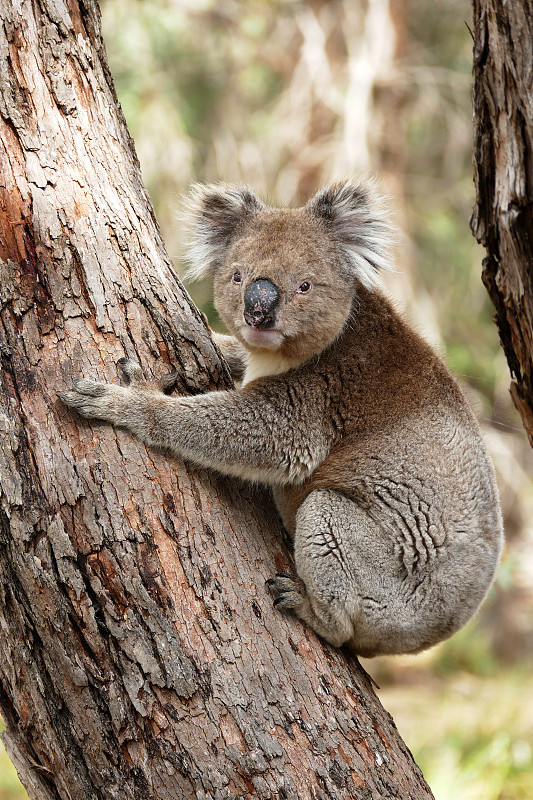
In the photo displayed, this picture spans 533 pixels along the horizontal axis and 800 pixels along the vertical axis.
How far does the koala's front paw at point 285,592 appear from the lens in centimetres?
298

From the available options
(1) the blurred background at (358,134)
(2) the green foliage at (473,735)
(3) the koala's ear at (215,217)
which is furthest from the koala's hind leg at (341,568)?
(1) the blurred background at (358,134)

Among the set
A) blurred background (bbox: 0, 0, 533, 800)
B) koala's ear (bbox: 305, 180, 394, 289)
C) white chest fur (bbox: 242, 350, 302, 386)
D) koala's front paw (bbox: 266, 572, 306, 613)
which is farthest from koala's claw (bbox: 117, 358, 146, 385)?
blurred background (bbox: 0, 0, 533, 800)

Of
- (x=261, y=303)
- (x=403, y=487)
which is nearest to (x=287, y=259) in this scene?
(x=261, y=303)

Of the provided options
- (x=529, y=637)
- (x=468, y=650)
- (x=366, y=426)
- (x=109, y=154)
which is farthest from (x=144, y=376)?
(x=529, y=637)

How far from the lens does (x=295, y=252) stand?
3680 mm

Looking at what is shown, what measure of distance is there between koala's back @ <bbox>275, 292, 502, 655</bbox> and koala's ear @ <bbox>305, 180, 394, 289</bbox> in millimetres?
316

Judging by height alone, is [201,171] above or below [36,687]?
above

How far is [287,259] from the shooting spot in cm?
364

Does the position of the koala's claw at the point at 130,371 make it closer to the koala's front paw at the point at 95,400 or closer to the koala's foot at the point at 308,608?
the koala's front paw at the point at 95,400

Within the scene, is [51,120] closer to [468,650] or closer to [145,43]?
[145,43]

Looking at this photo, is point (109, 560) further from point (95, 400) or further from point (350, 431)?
point (350, 431)

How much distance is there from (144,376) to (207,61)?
29.5ft

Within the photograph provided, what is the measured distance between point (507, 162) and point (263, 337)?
169 centimetres

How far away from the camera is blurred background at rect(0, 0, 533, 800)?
8898 mm
